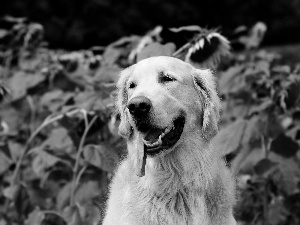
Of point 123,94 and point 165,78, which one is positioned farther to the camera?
point 123,94

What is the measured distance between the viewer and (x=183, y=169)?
412 cm

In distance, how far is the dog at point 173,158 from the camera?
3.96 metres

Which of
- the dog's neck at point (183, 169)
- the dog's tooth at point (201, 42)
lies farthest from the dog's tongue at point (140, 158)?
the dog's tooth at point (201, 42)

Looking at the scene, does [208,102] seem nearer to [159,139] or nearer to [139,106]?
[159,139]

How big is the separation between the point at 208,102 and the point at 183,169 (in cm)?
39

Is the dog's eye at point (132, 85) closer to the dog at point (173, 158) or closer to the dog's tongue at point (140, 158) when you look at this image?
the dog at point (173, 158)

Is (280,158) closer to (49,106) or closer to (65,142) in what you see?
(65,142)

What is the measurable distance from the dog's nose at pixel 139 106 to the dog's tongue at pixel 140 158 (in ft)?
0.71

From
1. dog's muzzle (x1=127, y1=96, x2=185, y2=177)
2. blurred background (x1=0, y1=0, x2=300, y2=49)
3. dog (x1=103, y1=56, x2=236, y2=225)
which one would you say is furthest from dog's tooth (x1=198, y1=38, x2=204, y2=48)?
blurred background (x1=0, y1=0, x2=300, y2=49)

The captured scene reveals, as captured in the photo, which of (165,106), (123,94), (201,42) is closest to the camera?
(165,106)

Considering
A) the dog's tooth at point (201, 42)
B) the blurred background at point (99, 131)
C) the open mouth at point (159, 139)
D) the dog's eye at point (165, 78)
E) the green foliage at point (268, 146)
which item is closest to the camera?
the open mouth at point (159, 139)

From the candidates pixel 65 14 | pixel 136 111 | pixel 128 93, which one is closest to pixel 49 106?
pixel 128 93

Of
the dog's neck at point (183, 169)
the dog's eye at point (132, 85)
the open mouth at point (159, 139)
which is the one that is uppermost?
the dog's eye at point (132, 85)

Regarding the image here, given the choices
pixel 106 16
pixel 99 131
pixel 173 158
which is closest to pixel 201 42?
pixel 99 131
